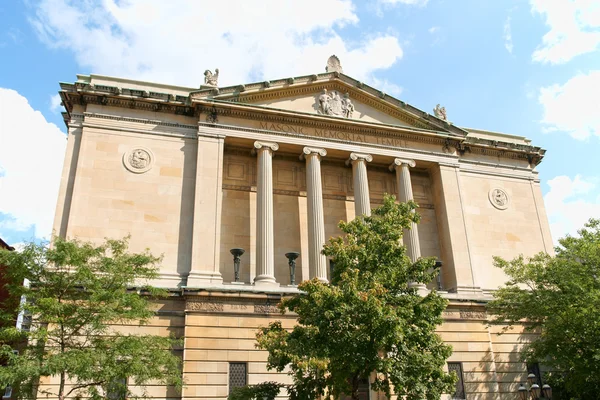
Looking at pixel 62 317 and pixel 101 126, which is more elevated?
pixel 101 126

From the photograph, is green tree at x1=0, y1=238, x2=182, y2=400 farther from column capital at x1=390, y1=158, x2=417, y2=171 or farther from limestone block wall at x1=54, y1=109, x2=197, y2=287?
column capital at x1=390, y1=158, x2=417, y2=171

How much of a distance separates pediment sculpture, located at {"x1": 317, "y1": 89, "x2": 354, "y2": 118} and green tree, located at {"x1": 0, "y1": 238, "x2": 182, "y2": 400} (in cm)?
1523

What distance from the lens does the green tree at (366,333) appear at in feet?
53.1

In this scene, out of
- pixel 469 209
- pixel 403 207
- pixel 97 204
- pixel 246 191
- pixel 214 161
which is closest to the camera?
pixel 403 207

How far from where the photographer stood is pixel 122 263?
61.2 ft

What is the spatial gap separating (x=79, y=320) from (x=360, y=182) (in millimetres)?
16827

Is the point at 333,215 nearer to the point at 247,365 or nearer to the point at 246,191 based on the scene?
the point at 246,191

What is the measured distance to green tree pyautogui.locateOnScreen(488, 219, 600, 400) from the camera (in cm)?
2142

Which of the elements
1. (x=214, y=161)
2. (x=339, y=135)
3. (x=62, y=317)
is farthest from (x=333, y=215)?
(x=62, y=317)

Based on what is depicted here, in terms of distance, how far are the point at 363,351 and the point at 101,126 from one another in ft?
60.9

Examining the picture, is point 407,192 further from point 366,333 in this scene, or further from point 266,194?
point 366,333

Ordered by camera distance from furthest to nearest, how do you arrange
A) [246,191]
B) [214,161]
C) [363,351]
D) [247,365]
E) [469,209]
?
[469,209], [246,191], [214,161], [247,365], [363,351]

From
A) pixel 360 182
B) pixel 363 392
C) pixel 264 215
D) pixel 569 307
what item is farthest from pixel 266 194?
→ pixel 569 307

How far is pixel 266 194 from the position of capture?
27375mm
